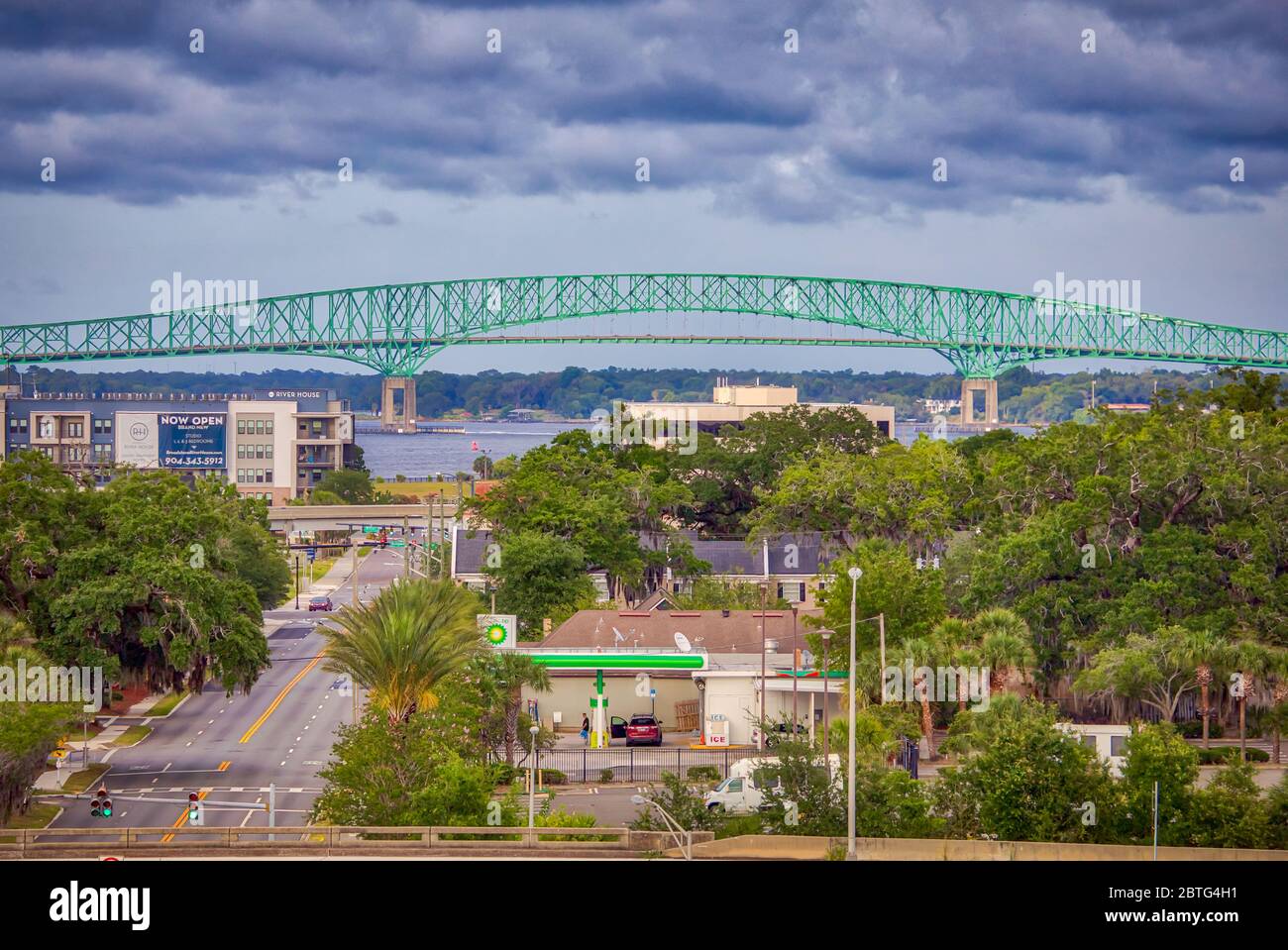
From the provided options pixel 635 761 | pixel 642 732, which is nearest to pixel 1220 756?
pixel 635 761

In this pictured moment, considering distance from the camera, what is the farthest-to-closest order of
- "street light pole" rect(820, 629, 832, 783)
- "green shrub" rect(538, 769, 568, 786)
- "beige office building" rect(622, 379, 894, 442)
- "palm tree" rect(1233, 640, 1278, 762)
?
"beige office building" rect(622, 379, 894, 442), "palm tree" rect(1233, 640, 1278, 762), "green shrub" rect(538, 769, 568, 786), "street light pole" rect(820, 629, 832, 783)

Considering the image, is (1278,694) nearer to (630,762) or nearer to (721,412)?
(630,762)

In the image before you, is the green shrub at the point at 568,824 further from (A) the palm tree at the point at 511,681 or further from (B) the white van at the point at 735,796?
(A) the palm tree at the point at 511,681

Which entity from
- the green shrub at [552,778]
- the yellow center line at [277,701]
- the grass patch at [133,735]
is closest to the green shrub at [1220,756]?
the green shrub at [552,778]

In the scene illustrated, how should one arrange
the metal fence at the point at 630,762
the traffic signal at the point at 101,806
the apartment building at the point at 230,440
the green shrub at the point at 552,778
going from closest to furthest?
the traffic signal at the point at 101,806 → the green shrub at the point at 552,778 → the metal fence at the point at 630,762 → the apartment building at the point at 230,440

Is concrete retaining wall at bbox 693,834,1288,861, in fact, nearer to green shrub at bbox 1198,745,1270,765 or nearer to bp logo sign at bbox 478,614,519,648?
green shrub at bbox 1198,745,1270,765

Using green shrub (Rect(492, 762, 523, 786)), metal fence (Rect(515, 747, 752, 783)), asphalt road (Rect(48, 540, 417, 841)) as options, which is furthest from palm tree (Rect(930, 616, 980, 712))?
asphalt road (Rect(48, 540, 417, 841))
